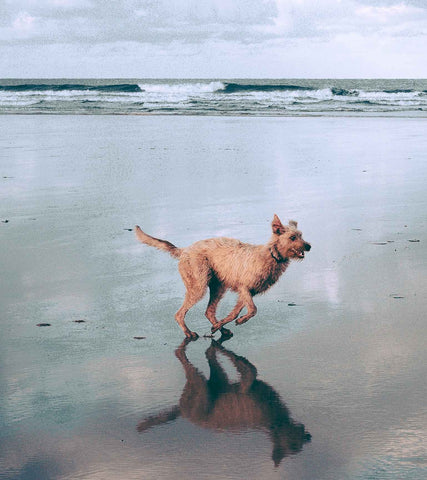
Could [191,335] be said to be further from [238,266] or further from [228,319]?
[238,266]

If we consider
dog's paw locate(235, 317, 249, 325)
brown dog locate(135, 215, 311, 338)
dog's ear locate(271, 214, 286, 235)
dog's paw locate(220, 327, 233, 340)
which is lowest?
dog's paw locate(220, 327, 233, 340)

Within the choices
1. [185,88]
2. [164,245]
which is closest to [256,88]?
[185,88]

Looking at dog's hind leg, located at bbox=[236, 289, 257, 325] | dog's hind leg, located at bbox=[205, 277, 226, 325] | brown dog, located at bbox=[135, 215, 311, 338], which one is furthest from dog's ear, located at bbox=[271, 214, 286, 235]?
dog's hind leg, located at bbox=[205, 277, 226, 325]

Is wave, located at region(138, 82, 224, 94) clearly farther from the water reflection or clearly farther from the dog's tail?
the water reflection

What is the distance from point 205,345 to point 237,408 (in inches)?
Result: 48.8

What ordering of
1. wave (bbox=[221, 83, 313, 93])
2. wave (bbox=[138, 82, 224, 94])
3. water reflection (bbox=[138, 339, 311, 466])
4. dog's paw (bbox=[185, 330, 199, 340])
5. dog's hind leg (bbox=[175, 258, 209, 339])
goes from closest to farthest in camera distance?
1. water reflection (bbox=[138, 339, 311, 466])
2. dog's paw (bbox=[185, 330, 199, 340])
3. dog's hind leg (bbox=[175, 258, 209, 339])
4. wave (bbox=[221, 83, 313, 93])
5. wave (bbox=[138, 82, 224, 94])

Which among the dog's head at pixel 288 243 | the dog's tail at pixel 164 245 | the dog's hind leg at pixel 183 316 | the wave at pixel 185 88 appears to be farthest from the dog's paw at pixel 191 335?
the wave at pixel 185 88

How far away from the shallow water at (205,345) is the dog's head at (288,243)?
0.54 meters

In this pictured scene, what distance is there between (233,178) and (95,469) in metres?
11.2

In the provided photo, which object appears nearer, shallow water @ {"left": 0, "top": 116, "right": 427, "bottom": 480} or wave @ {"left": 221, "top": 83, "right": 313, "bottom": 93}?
shallow water @ {"left": 0, "top": 116, "right": 427, "bottom": 480}

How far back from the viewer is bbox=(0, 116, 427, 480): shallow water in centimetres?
370

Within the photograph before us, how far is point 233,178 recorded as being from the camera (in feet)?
47.6

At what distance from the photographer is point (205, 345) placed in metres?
5.50

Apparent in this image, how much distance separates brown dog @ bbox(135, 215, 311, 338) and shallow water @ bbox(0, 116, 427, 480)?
0.75ft
